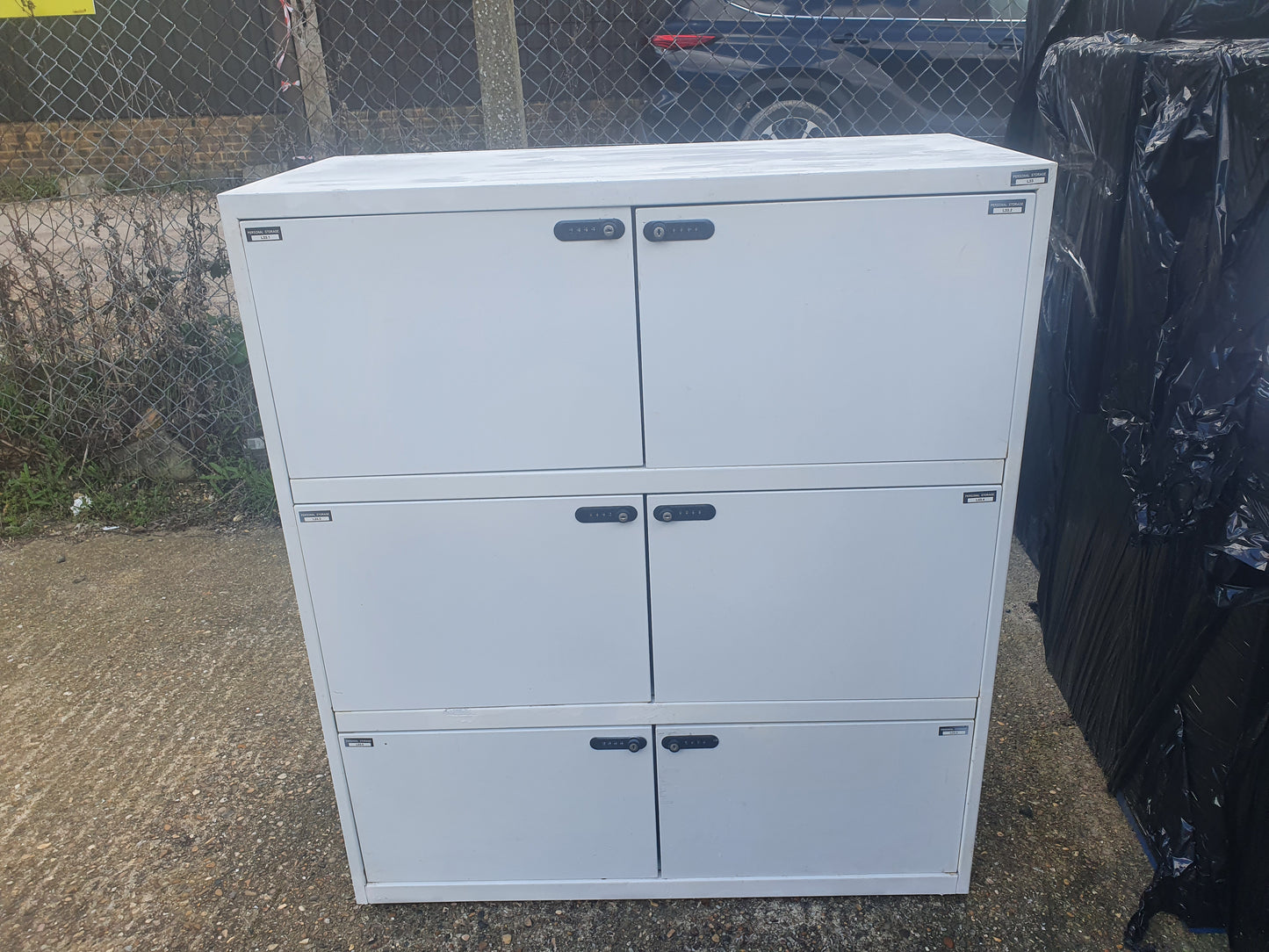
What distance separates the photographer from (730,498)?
1667mm

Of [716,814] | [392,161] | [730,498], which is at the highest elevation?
[392,161]

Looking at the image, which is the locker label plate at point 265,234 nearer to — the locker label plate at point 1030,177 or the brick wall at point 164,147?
the locker label plate at point 1030,177

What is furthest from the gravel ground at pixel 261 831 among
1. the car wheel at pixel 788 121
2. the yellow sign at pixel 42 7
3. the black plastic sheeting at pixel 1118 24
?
the yellow sign at pixel 42 7

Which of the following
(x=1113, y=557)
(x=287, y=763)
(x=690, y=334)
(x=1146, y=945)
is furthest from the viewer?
(x=287, y=763)

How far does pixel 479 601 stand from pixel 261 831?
1049 mm

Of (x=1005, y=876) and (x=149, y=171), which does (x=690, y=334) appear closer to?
(x=1005, y=876)

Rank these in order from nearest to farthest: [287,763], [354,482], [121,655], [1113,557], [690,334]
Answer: [690,334]
[354,482]
[1113,557]
[287,763]
[121,655]

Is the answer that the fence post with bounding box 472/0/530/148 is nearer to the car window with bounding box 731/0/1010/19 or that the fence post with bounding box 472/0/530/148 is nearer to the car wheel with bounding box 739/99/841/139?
the car wheel with bounding box 739/99/841/139

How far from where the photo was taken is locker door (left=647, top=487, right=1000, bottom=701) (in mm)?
1671

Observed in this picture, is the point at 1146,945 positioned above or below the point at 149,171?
below

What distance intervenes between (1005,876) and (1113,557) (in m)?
0.85

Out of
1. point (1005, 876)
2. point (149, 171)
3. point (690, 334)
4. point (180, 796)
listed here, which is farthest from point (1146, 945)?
point (149, 171)

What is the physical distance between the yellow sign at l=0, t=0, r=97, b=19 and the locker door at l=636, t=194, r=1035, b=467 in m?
3.14

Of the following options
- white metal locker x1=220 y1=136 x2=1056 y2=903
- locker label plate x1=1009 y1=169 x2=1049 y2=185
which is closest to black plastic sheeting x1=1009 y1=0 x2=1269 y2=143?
white metal locker x1=220 y1=136 x2=1056 y2=903
